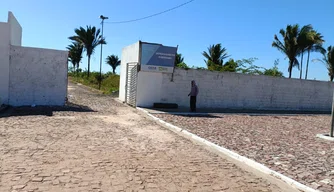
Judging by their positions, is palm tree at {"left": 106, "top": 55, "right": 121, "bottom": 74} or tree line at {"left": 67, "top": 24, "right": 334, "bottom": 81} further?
palm tree at {"left": 106, "top": 55, "right": 121, "bottom": 74}

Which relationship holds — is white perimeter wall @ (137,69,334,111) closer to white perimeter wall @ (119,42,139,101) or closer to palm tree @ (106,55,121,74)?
white perimeter wall @ (119,42,139,101)

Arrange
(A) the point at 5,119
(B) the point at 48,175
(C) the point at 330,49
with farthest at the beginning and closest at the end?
(C) the point at 330,49 → (A) the point at 5,119 → (B) the point at 48,175

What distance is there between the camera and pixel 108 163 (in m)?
5.62

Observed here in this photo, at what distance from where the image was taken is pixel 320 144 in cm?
880

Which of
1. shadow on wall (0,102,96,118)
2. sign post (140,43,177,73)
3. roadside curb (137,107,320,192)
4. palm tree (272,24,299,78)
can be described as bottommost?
roadside curb (137,107,320,192)

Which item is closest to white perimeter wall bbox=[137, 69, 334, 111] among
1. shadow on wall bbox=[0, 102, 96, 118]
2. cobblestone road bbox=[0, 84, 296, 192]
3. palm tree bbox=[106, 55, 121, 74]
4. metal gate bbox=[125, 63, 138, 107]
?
metal gate bbox=[125, 63, 138, 107]

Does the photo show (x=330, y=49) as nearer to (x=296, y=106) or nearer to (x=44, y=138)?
(x=296, y=106)

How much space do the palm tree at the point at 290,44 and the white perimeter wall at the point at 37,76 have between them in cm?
2537

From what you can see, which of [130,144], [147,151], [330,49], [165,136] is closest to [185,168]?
[147,151]

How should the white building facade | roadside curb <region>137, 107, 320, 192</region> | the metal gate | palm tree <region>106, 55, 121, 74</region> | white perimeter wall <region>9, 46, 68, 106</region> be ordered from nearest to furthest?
roadside curb <region>137, 107, 320, 192</region>, the white building facade, white perimeter wall <region>9, 46, 68, 106</region>, the metal gate, palm tree <region>106, 55, 121, 74</region>

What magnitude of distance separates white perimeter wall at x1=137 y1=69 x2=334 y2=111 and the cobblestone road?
732cm

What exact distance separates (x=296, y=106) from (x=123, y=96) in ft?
39.1

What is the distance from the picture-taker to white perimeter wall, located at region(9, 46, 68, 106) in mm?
13773

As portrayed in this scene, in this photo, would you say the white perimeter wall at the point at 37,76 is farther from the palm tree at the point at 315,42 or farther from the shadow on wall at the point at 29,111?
the palm tree at the point at 315,42
